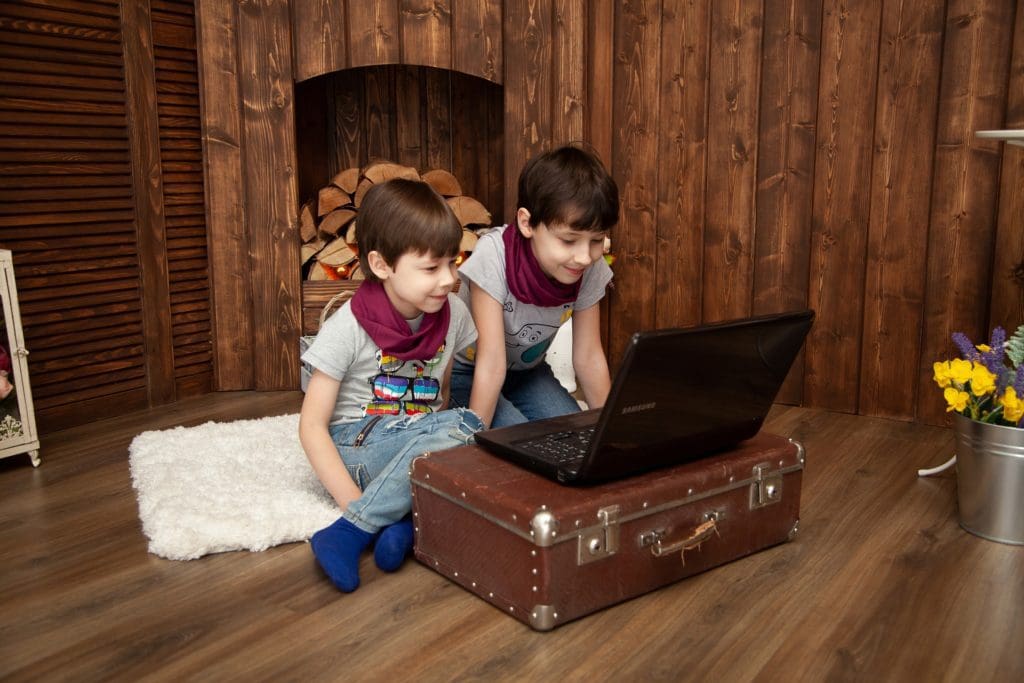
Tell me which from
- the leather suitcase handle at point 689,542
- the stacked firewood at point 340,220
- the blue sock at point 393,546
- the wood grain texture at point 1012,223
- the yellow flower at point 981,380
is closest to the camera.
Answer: the leather suitcase handle at point 689,542

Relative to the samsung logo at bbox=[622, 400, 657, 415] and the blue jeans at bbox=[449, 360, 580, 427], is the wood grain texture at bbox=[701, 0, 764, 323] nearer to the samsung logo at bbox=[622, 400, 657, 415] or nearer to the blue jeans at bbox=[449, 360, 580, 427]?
the blue jeans at bbox=[449, 360, 580, 427]

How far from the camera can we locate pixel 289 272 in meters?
3.07

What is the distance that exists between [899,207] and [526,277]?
128 centimetres

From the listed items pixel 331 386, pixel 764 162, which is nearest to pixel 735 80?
pixel 764 162

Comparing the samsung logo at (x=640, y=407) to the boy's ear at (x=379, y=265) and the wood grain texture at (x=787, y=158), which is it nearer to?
the boy's ear at (x=379, y=265)

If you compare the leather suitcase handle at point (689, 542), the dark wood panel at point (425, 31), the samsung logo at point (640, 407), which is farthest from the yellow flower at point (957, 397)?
the dark wood panel at point (425, 31)

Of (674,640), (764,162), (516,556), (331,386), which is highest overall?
(764,162)

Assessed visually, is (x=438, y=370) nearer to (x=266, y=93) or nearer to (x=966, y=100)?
(x=266, y=93)

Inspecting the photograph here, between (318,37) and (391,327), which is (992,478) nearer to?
(391,327)

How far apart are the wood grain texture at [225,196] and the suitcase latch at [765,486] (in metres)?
1.91

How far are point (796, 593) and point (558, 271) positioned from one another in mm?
800

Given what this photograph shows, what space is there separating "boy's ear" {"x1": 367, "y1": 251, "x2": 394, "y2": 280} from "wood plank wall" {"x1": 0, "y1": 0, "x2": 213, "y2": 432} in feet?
3.99

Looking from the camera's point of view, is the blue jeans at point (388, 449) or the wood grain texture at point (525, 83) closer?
the blue jeans at point (388, 449)

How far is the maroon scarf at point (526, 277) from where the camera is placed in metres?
2.02
